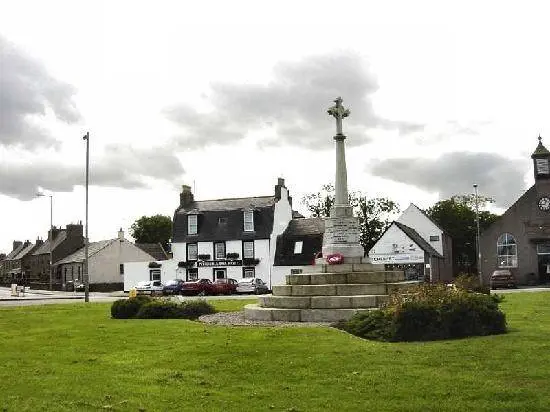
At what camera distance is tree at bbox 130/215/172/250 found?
10588 centimetres

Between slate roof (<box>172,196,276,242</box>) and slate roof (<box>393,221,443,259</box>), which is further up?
slate roof (<box>172,196,276,242</box>)

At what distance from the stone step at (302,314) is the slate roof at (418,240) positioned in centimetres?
4123

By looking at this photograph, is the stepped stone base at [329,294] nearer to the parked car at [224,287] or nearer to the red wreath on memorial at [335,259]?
the red wreath on memorial at [335,259]

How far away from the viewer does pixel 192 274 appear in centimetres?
6259

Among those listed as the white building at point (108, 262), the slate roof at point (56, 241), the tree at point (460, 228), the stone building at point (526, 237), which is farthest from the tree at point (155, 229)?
the stone building at point (526, 237)

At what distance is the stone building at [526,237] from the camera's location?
192 ft

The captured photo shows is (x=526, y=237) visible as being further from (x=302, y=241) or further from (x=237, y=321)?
(x=237, y=321)

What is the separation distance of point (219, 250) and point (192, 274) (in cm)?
373

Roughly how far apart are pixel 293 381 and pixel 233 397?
1.31 m

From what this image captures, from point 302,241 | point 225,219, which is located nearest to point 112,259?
point 225,219

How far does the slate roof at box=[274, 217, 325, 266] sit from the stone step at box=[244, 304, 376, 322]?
37820 millimetres

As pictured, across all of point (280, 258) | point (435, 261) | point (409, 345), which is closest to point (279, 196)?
point (280, 258)

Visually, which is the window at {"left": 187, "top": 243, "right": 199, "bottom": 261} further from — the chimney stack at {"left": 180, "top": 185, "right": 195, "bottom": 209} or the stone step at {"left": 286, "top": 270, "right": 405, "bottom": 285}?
the stone step at {"left": 286, "top": 270, "right": 405, "bottom": 285}

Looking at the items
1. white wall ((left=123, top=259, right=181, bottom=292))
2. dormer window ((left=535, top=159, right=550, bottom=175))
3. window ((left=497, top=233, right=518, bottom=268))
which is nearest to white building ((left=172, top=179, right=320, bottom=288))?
white wall ((left=123, top=259, right=181, bottom=292))
